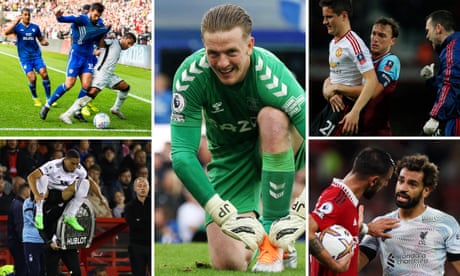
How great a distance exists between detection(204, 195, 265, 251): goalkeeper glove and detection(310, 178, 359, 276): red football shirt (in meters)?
0.47

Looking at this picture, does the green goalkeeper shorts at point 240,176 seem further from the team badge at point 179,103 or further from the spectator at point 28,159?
the spectator at point 28,159

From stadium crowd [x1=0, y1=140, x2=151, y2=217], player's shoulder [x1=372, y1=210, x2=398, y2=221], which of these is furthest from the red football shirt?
stadium crowd [x1=0, y1=140, x2=151, y2=217]

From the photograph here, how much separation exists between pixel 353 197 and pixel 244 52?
4.73ft

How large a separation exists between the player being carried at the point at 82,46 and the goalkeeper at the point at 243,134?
0.72m

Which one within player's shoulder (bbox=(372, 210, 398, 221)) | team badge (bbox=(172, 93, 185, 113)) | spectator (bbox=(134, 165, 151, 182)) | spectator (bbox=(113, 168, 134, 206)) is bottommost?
player's shoulder (bbox=(372, 210, 398, 221))

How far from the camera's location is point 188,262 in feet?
38.7

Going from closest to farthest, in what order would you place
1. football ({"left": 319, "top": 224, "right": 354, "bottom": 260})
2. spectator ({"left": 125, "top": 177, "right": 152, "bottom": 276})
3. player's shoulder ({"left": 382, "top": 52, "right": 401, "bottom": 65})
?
football ({"left": 319, "top": 224, "right": 354, "bottom": 260}) → player's shoulder ({"left": 382, "top": 52, "right": 401, "bottom": 65}) → spectator ({"left": 125, "top": 177, "right": 152, "bottom": 276})

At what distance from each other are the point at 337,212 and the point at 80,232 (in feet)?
6.78

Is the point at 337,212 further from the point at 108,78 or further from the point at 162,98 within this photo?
the point at 108,78

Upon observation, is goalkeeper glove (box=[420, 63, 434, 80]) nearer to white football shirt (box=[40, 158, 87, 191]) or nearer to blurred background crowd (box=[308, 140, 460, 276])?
blurred background crowd (box=[308, 140, 460, 276])

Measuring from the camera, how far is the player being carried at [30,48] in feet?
38.0

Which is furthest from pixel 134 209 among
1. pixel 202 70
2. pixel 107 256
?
pixel 202 70

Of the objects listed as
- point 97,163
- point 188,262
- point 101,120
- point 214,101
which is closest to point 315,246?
point 188,262

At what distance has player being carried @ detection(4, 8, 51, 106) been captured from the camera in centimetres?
1159
